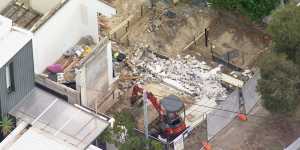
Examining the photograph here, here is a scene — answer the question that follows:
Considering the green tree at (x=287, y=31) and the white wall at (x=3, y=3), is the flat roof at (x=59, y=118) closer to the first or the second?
the white wall at (x=3, y=3)

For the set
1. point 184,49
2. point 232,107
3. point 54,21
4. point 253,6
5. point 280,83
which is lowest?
point 232,107

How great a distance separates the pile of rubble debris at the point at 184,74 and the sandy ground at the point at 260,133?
2.30 meters

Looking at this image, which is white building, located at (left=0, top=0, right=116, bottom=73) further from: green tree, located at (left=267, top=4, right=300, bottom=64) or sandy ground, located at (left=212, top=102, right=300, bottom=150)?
sandy ground, located at (left=212, top=102, right=300, bottom=150)

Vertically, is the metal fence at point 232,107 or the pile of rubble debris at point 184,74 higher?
the pile of rubble debris at point 184,74

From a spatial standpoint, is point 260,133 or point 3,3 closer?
point 260,133

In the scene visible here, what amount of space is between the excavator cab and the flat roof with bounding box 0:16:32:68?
26.8ft

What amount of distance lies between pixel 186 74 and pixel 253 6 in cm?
542

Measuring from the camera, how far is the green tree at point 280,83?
6131 cm

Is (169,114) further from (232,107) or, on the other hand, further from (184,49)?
(184,49)

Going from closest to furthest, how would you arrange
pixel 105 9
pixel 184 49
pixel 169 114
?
pixel 169 114
pixel 105 9
pixel 184 49

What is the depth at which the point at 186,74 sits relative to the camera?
66.9 m

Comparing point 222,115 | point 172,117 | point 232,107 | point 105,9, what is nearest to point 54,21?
point 105,9

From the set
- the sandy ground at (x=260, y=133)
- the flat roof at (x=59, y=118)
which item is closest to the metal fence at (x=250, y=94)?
the sandy ground at (x=260, y=133)

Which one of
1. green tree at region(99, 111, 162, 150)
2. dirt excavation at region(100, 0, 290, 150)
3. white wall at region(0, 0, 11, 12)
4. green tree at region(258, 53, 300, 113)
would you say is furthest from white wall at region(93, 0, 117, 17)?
green tree at region(258, 53, 300, 113)
